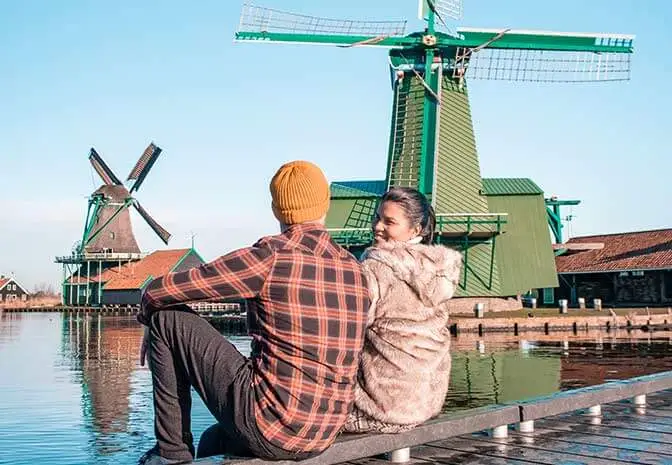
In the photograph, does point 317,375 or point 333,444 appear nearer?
point 317,375

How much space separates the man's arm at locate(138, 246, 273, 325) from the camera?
2.35 m

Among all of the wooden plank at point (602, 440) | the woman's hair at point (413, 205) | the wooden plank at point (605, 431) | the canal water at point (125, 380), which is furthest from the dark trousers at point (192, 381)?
the canal water at point (125, 380)

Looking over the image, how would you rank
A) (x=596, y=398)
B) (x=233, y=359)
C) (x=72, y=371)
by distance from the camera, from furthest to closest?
(x=72, y=371) → (x=596, y=398) → (x=233, y=359)

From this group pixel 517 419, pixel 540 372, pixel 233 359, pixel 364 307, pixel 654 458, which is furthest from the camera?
pixel 540 372

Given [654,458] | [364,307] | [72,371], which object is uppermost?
[364,307]

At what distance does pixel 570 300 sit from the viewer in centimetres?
3656

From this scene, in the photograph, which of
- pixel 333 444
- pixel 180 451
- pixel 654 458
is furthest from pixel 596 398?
pixel 180 451

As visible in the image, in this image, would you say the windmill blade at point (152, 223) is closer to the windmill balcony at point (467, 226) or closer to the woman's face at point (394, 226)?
the windmill balcony at point (467, 226)

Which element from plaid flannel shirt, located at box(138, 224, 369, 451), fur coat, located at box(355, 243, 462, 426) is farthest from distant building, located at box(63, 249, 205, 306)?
plaid flannel shirt, located at box(138, 224, 369, 451)

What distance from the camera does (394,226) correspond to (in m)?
2.99

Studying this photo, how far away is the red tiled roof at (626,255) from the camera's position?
32.7m

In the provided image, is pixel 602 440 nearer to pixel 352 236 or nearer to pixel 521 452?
pixel 521 452

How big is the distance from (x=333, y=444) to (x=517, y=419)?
4.15 ft

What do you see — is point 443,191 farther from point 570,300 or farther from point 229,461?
point 229,461
